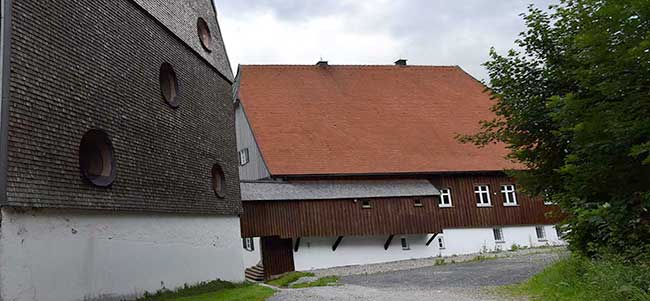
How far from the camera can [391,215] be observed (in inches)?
947

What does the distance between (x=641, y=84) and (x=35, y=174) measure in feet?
31.1

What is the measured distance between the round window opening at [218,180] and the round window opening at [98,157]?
18.2ft

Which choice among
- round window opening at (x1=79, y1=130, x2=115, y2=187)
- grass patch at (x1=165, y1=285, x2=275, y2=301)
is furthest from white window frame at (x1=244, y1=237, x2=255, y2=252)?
round window opening at (x1=79, y1=130, x2=115, y2=187)

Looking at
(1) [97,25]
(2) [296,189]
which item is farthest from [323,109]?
(1) [97,25]

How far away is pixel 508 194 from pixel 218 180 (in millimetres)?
15031

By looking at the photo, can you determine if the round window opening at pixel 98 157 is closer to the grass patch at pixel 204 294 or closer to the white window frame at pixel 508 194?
the grass patch at pixel 204 294

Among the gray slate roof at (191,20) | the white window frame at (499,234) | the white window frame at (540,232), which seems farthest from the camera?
the white window frame at (540,232)

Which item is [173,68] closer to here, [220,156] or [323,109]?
[220,156]

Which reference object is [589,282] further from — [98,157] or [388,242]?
[388,242]

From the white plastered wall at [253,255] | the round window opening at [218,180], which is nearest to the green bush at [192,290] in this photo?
the round window opening at [218,180]

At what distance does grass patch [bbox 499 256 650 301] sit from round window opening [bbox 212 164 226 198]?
30.8 ft

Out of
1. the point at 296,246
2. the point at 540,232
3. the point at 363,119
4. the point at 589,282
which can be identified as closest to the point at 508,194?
the point at 540,232

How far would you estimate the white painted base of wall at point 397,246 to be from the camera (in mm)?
23166

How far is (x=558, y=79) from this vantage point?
1212 centimetres
